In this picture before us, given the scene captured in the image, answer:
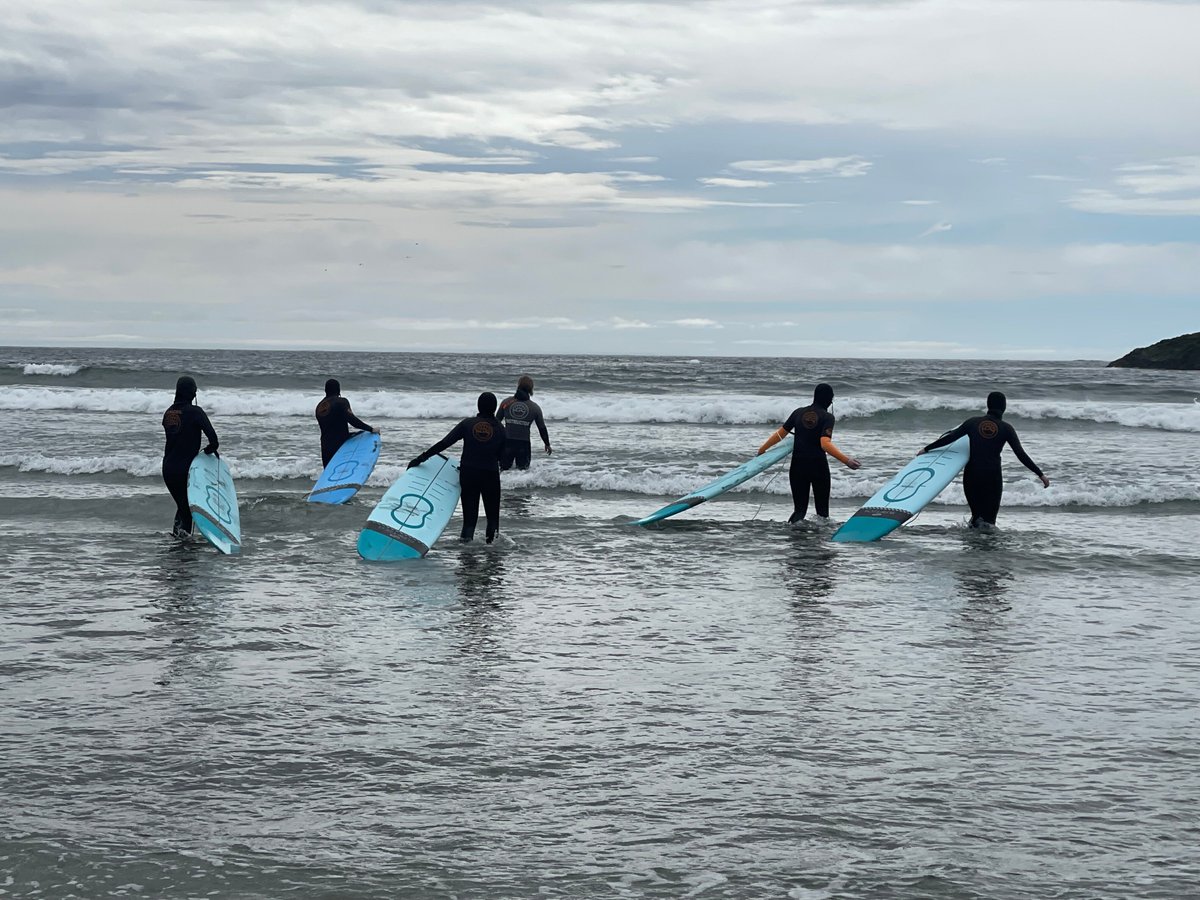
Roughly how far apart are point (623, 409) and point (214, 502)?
19.3 m

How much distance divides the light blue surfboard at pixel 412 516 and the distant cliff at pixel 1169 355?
77746 mm

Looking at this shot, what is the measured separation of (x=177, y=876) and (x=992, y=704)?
408cm

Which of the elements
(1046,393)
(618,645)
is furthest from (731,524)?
(1046,393)

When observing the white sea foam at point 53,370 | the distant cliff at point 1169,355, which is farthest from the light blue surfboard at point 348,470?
the distant cliff at point 1169,355

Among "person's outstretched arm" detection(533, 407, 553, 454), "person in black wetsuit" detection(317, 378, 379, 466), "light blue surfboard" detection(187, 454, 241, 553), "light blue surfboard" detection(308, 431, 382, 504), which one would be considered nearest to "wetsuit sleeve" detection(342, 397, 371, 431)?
"person in black wetsuit" detection(317, 378, 379, 466)

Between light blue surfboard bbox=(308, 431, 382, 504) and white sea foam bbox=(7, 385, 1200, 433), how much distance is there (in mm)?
14667

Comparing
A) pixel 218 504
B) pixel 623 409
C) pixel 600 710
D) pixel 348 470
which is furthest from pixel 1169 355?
pixel 600 710

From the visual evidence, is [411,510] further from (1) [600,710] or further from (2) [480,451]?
(1) [600,710]

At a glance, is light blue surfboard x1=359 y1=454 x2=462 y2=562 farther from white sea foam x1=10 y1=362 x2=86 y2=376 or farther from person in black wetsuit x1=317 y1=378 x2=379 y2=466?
white sea foam x1=10 y1=362 x2=86 y2=376

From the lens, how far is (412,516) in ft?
35.7

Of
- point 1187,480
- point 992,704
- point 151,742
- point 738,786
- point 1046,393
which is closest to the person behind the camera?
point 738,786

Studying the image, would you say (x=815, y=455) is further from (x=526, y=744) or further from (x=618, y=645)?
(x=526, y=744)

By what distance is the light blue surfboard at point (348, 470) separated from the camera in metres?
13.7

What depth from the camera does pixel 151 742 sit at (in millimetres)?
5137
